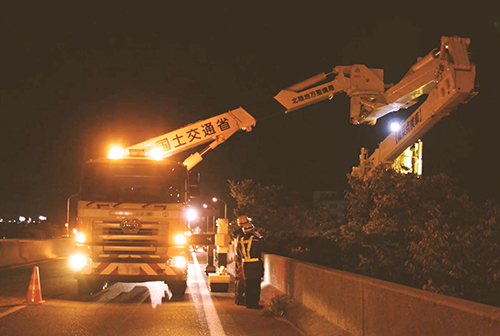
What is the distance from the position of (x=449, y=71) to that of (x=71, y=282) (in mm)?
11038

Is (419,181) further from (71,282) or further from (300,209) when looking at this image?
(300,209)

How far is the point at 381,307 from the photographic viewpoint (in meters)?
6.40

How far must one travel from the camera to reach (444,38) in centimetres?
1309

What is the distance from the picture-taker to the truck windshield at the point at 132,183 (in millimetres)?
12273

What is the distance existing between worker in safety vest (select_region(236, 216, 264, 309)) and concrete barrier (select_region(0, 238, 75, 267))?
956 cm

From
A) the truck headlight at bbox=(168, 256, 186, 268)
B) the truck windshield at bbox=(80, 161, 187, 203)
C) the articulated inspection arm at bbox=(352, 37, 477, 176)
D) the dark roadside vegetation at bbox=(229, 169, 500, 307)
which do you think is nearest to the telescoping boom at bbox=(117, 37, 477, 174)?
the articulated inspection arm at bbox=(352, 37, 477, 176)

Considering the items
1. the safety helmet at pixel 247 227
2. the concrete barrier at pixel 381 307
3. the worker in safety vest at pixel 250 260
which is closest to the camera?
the concrete barrier at pixel 381 307

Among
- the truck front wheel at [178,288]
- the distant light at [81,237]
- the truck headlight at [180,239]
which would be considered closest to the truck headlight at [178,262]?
the truck headlight at [180,239]

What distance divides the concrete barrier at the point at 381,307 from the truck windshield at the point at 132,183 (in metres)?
3.42

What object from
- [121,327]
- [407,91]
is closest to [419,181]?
[407,91]

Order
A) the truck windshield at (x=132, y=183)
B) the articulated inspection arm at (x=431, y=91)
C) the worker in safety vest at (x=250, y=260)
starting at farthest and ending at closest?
the articulated inspection arm at (x=431, y=91) < the truck windshield at (x=132, y=183) < the worker in safety vest at (x=250, y=260)

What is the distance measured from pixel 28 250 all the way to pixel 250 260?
52.2ft

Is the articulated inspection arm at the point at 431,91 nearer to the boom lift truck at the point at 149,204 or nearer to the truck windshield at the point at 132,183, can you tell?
the boom lift truck at the point at 149,204

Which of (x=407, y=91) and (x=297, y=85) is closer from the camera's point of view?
(x=407, y=91)
